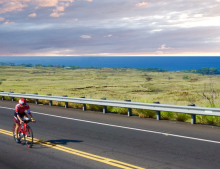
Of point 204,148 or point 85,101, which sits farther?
point 85,101

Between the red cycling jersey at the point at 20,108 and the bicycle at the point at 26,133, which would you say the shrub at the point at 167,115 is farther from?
the red cycling jersey at the point at 20,108

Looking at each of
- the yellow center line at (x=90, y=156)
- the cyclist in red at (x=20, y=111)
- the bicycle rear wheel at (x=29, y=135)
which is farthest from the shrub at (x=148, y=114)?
the cyclist in red at (x=20, y=111)

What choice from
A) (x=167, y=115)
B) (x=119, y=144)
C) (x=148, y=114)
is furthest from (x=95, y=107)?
(x=119, y=144)

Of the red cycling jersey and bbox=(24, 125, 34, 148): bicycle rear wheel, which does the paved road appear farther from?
the red cycling jersey

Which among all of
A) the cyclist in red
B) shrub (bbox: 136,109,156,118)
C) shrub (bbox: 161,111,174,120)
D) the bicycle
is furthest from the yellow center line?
shrub (bbox: 161,111,174,120)

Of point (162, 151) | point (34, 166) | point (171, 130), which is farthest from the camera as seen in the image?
point (171, 130)

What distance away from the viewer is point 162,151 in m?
6.78

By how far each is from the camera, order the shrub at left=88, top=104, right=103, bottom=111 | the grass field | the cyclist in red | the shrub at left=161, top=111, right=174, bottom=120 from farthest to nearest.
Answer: the shrub at left=88, top=104, right=103, bottom=111 → the grass field → the shrub at left=161, top=111, right=174, bottom=120 → the cyclist in red

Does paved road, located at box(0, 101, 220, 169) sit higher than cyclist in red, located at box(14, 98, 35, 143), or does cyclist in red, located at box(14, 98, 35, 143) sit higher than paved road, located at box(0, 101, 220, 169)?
cyclist in red, located at box(14, 98, 35, 143)

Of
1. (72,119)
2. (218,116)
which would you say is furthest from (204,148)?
(72,119)

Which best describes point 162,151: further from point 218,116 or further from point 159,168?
point 218,116

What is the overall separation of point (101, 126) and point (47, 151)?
3.43m

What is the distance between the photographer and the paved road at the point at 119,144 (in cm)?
605

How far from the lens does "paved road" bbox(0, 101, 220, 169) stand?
6051 millimetres
